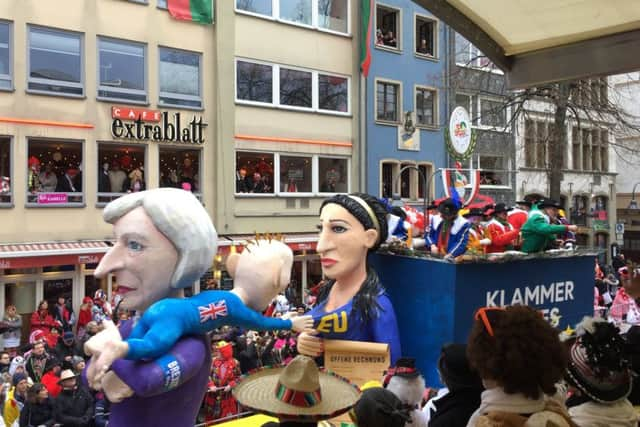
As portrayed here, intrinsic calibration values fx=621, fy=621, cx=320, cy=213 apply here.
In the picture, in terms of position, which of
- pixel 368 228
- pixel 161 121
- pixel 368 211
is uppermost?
pixel 161 121

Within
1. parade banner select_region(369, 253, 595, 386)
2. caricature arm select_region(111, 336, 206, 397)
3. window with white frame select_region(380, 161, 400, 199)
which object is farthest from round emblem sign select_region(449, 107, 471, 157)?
window with white frame select_region(380, 161, 400, 199)

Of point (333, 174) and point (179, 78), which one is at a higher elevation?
point (179, 78)

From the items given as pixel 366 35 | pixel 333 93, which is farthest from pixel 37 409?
pixel 366 35

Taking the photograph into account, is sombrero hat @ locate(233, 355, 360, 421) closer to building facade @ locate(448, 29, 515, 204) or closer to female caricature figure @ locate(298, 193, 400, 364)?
female caricature figure @ locate(298, 193, 400, 364)

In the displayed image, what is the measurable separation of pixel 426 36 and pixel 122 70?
12.0m

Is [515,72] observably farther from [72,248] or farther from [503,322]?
[72,248]

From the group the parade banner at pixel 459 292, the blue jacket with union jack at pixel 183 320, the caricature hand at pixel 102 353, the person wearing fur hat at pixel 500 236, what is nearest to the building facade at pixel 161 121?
the person wearing fur hat at pixel 500 236

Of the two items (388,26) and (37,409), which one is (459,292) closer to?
(37,409)

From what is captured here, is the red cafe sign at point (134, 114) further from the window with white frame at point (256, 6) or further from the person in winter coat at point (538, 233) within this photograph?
the person in winter coat at point (538, 233)

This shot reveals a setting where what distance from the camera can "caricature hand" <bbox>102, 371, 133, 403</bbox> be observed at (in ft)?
9.49

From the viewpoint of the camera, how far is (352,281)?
5371 millimetres

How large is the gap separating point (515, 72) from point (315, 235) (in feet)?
50.1

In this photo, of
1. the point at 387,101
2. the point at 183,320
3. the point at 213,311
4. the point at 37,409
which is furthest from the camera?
the point at 387,101

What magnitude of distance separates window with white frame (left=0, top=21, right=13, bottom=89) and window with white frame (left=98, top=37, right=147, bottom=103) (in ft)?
6.65
